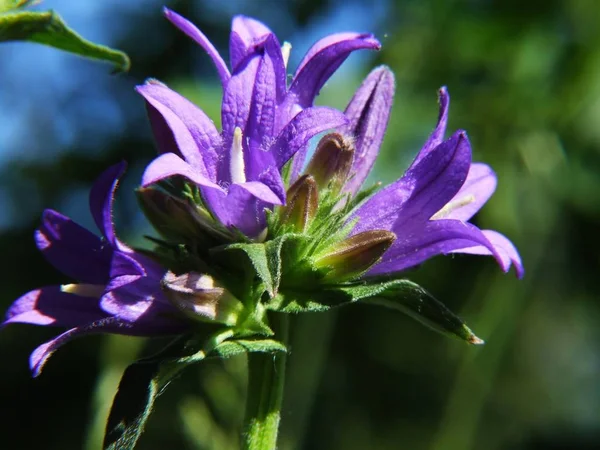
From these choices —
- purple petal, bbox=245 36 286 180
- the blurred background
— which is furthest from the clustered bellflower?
the blurred background

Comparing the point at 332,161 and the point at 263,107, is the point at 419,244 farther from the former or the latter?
the point at 263,107

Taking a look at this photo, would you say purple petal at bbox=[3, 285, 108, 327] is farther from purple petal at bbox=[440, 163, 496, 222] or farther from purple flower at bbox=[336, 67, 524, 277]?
purple petal at bbox=[440, 163, 496, 222]

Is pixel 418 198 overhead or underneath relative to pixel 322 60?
underneath

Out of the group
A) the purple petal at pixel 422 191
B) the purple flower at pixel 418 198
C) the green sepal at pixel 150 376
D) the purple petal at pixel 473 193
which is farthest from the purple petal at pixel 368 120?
the green sepal at pixel 150 376

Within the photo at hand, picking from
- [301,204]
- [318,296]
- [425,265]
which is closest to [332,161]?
[301,204]

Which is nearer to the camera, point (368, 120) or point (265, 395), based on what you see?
point (265, 395)

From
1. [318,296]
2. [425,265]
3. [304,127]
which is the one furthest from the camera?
[425,265]

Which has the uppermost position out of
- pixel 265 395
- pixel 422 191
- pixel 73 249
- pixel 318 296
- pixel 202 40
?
pixel 202 40
